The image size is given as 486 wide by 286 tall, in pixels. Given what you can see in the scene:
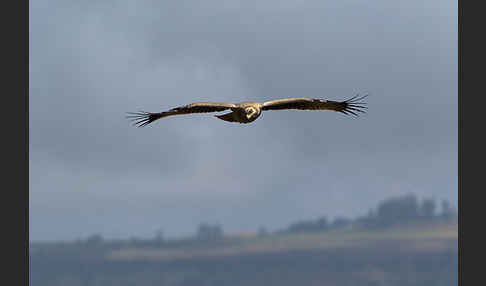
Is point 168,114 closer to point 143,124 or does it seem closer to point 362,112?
point 143,124

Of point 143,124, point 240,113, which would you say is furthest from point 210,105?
point 143,124

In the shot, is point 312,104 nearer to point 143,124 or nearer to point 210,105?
point 210,105

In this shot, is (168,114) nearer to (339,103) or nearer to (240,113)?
(240,113)

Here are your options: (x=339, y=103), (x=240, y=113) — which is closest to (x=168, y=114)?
(x=240, y=113)

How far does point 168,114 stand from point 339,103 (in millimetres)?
6152

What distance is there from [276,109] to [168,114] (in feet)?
12.8

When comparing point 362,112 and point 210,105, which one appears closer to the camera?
point 210,105

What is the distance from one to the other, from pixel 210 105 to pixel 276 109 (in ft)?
7.81

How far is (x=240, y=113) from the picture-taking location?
28.2 m

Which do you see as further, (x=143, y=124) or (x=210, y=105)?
(x=143, y=124)

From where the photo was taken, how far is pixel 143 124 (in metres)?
31.7

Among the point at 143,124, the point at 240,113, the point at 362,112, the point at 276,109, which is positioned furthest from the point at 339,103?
the point at 143,124

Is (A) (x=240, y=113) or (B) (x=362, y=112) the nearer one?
(A) (x=240, y=113)

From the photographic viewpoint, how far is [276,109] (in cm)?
3003
